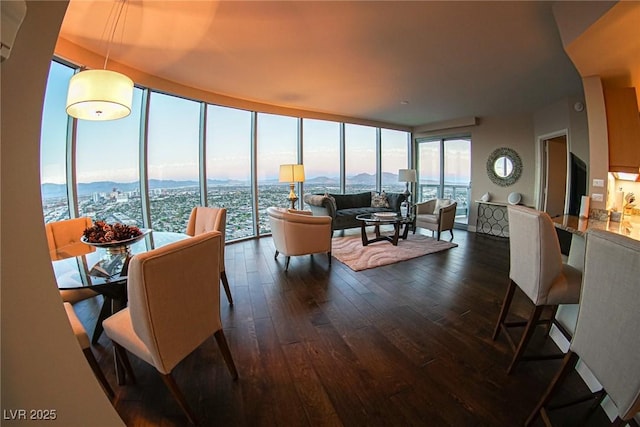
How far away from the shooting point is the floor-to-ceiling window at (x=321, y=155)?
19.4 feet

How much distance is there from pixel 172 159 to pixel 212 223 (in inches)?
86.7

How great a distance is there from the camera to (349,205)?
20.4ft

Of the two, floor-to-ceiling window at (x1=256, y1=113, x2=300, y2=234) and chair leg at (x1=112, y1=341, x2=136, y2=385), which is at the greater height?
floor-to-ceiling window at (x1=256, y1=113, x2=300, y2=234)

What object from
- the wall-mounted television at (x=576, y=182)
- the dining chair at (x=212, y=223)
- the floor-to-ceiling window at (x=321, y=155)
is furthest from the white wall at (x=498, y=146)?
the dining chair at (x=212, y=223)

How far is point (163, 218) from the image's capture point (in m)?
4.10

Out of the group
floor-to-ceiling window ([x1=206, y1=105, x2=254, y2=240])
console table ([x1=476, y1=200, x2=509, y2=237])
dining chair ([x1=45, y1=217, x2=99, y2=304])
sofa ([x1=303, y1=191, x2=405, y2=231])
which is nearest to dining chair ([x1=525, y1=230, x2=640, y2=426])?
dining chair ([x1=45, y1=217, x2=99, y2=304])

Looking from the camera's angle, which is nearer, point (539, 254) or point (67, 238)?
point (539, 254)

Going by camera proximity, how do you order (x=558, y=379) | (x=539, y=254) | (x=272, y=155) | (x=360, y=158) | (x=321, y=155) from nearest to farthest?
(x=558, y=379) → (x=539, y=254) → (x=272, y=155) → (x=321, y=155) → (x=360, y=158)

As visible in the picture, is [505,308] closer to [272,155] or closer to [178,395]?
[178,395]

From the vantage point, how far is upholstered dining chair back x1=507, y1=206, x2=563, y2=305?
1535 millimetres

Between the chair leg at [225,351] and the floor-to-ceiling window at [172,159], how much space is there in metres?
3.07

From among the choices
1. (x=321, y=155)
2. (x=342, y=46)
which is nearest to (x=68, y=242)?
(x=342, y=46)

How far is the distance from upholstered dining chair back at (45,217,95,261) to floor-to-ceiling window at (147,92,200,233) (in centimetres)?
146

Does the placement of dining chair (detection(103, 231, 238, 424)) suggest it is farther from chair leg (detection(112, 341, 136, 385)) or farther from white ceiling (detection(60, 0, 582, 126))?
white ceiling (detection(60, 0, 582, 126))
